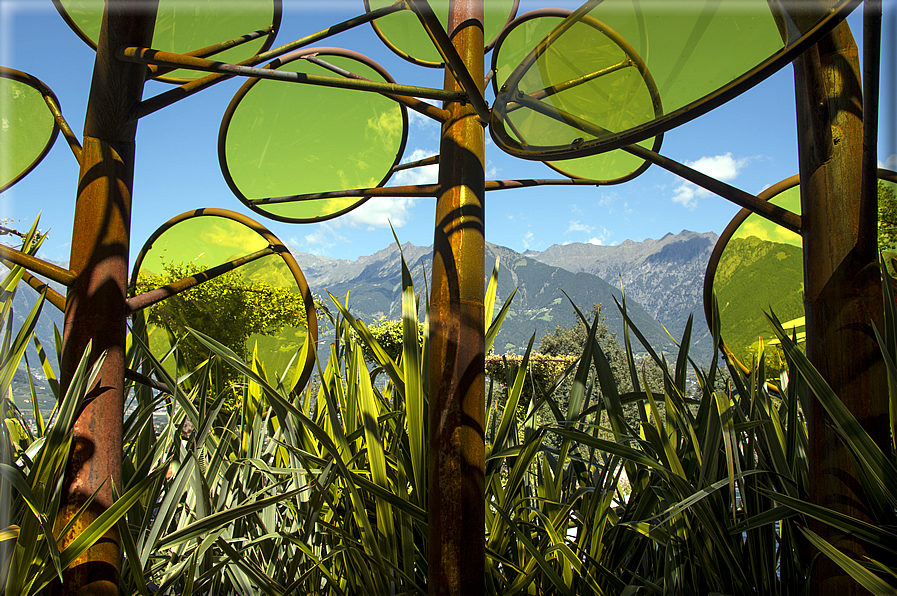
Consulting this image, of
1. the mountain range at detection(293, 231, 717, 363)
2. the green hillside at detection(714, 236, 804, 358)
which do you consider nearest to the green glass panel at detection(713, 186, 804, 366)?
the green hillside at detection(714, 236, 804, 358)

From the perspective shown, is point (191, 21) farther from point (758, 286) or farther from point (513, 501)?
point (758, 286)

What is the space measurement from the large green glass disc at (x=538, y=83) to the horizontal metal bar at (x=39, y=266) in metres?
0.75

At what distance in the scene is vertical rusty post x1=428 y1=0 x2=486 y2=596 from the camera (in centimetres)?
69

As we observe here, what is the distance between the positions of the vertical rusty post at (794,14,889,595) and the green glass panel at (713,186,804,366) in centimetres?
95

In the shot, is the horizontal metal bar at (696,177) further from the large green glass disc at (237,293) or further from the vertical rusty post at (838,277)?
the large green glass disc at (237,293)

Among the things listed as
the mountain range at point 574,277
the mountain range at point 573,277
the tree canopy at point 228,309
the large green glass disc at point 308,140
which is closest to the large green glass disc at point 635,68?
the large green glass disc at point 308,140

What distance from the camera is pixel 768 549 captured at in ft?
2.23

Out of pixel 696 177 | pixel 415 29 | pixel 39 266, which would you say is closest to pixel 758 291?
pixel 696 177

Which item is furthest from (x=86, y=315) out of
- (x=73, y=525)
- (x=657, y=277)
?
(x=657, y=277)

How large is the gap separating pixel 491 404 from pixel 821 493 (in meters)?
0.77

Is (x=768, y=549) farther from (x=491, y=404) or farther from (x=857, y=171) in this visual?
(x=491, y=404)

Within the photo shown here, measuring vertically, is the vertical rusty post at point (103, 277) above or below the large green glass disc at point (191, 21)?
below

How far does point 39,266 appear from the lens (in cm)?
70

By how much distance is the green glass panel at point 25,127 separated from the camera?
4.44 ft
